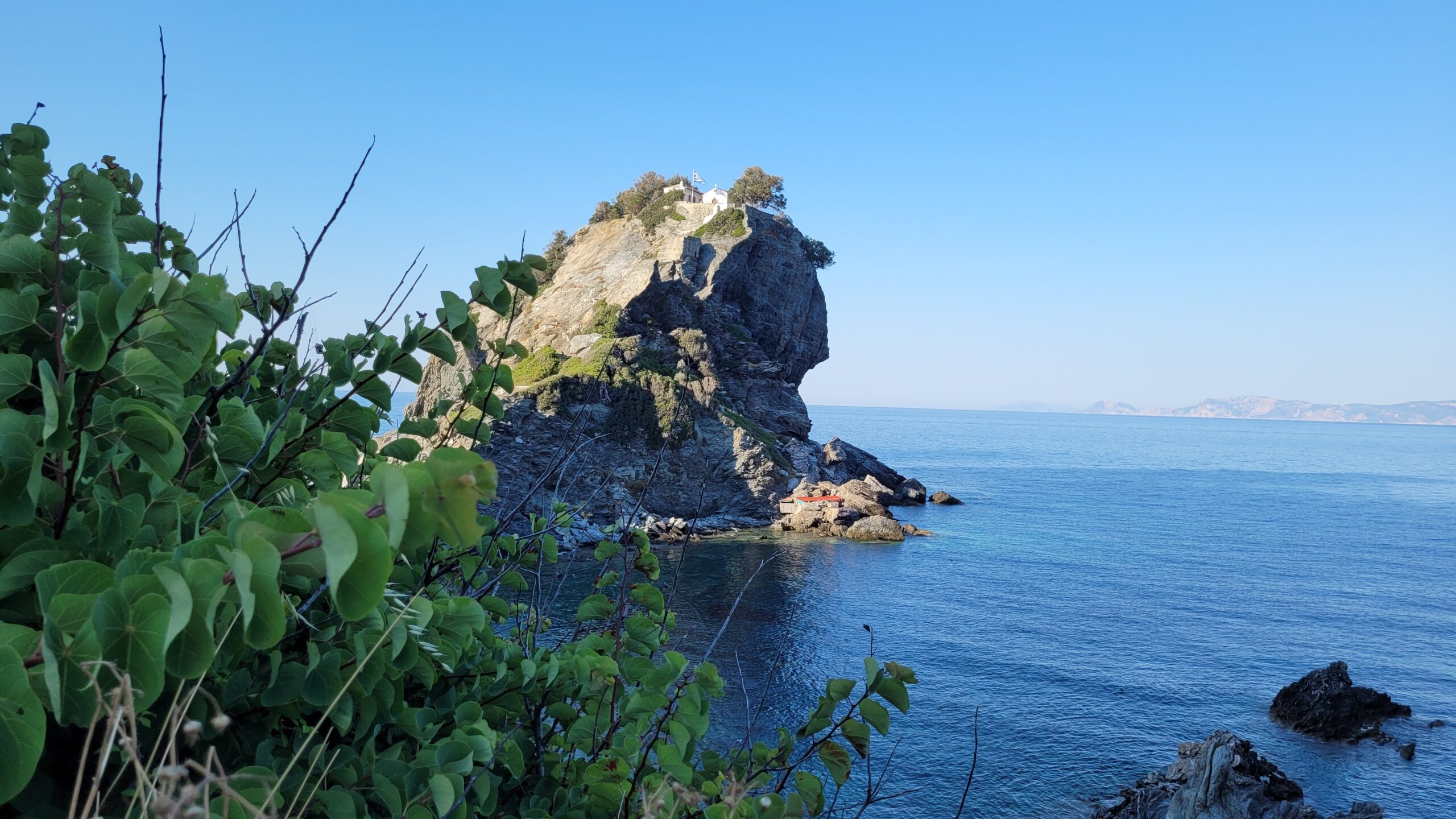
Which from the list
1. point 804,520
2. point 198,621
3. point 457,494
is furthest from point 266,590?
point 804,520

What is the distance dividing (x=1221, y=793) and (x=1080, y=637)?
75.2 feet

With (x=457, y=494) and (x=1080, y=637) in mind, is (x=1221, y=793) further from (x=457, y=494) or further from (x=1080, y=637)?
(x=1080, y=637)

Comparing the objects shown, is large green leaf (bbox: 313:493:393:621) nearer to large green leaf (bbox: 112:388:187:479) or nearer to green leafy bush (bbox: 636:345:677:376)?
large green leaf (bbox: 112:388:187:479)

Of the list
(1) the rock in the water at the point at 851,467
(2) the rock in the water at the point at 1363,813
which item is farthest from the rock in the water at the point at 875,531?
(2) the rock in the water at the point at 1363,813

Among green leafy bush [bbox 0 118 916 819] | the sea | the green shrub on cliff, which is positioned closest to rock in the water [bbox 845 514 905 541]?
the sea

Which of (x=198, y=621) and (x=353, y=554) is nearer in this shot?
(x=353, y=554)

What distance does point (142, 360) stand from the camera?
187 centimetres

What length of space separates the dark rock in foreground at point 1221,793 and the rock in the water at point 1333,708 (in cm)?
677

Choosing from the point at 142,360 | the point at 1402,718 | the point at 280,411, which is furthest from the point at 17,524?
the point at 1402,718

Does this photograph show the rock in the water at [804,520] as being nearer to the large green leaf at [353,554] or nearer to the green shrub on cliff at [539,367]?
the green shrub on cliff at [539,367]

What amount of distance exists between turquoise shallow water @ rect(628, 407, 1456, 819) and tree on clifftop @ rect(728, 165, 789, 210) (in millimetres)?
34545

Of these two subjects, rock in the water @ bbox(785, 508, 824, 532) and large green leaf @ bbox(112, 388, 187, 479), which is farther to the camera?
rock in the water @ bbox(785, 508, 824, 532)

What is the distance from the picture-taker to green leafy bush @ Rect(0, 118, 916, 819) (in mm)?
1269

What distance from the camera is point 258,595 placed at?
129 centimetres
